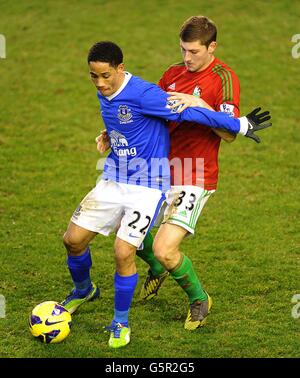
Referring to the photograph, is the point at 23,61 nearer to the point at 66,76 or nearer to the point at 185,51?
the point at 66,76

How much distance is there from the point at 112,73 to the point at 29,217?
12.2 feet

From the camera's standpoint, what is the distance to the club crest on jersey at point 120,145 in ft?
23.4

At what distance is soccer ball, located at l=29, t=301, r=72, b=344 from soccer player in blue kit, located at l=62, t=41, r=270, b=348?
1.34ft

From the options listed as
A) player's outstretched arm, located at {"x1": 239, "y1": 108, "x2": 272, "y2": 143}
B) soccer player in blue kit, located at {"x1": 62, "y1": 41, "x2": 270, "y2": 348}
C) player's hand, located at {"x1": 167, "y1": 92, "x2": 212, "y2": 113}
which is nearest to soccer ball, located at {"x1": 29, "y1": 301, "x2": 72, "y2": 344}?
soccer player in blue kit, located at {"x1": 62, "y1": 41, "x2": 270, "y2": 348}

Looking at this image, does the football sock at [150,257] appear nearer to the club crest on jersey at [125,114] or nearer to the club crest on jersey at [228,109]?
the club crest on jersey at [125,114]

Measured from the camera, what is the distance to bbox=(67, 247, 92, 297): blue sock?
7.37 metres

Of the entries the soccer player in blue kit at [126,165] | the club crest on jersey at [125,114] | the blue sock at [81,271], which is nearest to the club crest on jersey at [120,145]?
the soccer player in blue kit at [126,165]

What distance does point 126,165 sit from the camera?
7199 millimetres

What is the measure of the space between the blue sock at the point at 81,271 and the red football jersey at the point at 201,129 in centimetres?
105

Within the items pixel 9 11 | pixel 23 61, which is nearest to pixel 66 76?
pixel 23 61

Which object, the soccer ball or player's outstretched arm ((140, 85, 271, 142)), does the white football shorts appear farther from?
the soccer ball

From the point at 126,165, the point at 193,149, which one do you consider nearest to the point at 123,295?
the point at 126,165

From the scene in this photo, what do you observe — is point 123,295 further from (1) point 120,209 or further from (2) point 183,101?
(2) point 183,101

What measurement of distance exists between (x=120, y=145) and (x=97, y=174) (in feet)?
14.4
